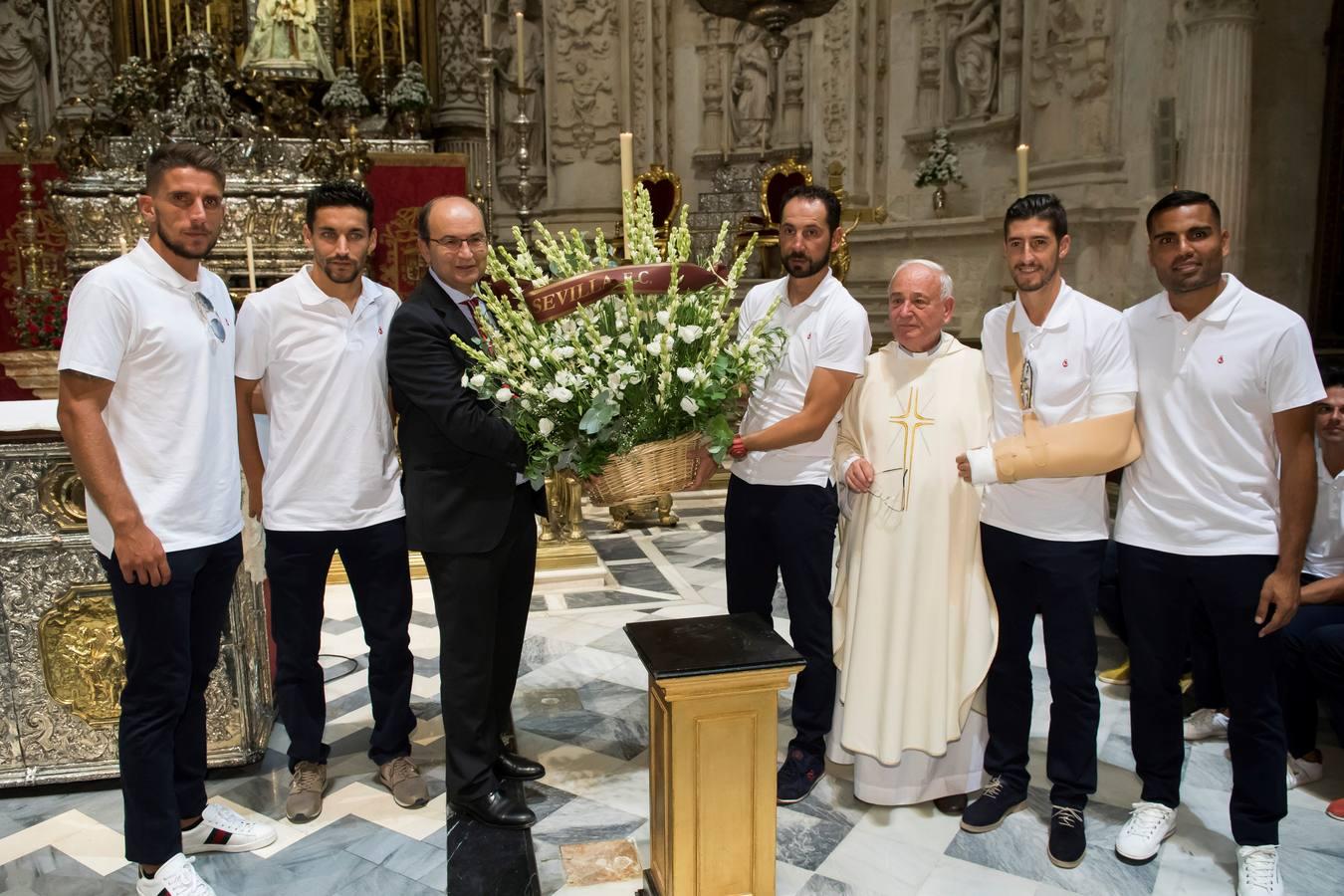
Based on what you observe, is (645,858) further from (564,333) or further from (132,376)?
(132,376)

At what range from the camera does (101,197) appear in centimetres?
733

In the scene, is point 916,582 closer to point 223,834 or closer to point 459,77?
point 223,834

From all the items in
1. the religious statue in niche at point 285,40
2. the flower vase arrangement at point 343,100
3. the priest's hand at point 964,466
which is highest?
the religious statue in niche at point 285,40

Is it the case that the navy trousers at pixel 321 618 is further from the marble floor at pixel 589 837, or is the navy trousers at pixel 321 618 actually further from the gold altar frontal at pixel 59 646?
the gold altar frontal at pixel 59 646

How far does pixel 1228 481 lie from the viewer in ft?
8.94

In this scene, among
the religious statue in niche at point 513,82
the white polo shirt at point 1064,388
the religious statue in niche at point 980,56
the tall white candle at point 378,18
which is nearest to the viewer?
the white polo shirt at point 1064,388

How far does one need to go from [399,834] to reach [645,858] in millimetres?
775

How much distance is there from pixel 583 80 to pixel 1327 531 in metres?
9.69

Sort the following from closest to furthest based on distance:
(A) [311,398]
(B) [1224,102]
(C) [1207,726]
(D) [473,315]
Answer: (D) [473,315], (A) [311,398], (C) [1207,726], (B) [1224,102]

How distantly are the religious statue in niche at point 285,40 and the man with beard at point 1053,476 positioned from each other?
7603 mm

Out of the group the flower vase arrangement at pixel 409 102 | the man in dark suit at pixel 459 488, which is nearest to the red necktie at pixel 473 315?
the man in dark suit at pixel 459 488

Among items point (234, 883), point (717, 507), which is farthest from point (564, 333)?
point (717, 507)

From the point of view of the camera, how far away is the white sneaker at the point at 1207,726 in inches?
151

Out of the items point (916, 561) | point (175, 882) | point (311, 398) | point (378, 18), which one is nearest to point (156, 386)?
point (311, 398)
